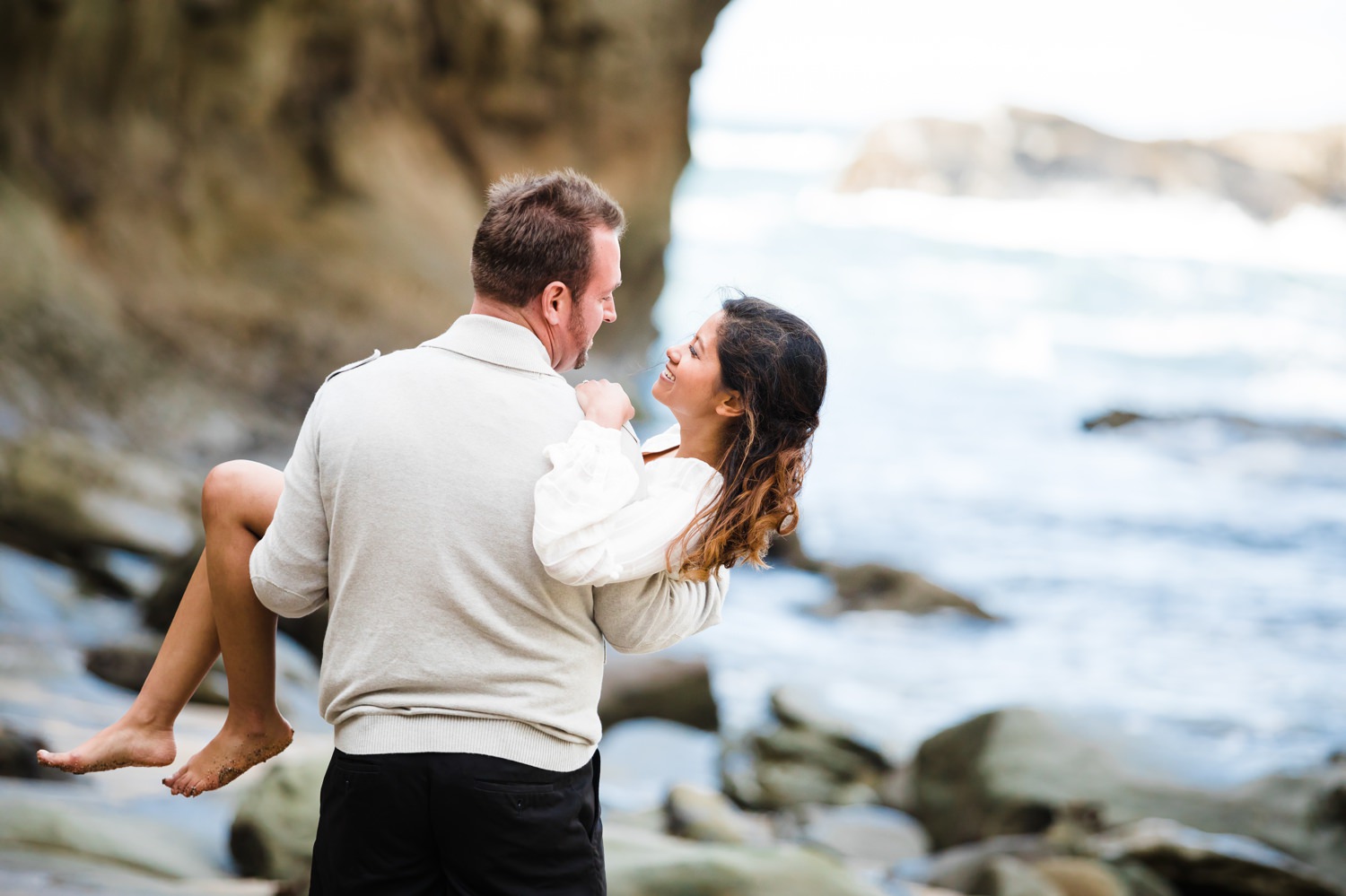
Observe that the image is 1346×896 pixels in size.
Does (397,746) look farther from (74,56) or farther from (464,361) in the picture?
(74,56)

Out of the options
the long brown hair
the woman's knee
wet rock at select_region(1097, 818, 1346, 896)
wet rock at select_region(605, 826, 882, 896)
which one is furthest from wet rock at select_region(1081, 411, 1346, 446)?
the woman's knee

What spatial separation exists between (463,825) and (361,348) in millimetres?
8490

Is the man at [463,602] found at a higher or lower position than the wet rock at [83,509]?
higher

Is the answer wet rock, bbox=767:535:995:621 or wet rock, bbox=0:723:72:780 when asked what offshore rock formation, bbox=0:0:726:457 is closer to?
wet rock, bbox=767:535:995:621

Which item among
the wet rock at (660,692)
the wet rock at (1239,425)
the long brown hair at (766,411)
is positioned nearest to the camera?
the long brown hair at (766,411)

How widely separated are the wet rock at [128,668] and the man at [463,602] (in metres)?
3.00

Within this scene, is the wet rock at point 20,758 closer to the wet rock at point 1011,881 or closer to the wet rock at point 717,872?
the wet rock at point 717,872

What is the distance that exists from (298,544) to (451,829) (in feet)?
1.35

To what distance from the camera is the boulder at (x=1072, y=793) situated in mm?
4910

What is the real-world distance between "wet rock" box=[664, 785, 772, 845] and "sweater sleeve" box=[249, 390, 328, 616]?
2846 millimetres

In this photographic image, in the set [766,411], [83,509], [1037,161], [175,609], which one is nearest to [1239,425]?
[83,509]

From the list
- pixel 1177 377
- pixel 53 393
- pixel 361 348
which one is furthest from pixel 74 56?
pixel 1177 377

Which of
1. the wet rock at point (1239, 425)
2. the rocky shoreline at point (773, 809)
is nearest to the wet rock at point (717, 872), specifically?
the rocky shoreline at point (773, 809)

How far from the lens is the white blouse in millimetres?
1547
